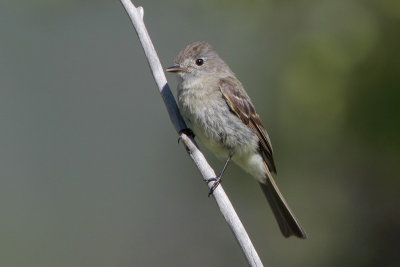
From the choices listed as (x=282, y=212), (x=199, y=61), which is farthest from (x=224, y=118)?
(x=282, y=212)

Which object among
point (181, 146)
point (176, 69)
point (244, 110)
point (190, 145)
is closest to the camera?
point (190, 145)

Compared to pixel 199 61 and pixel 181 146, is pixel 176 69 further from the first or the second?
pixel 181 146

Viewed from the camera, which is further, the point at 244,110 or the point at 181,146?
the point at 181,146

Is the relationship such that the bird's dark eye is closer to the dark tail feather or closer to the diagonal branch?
the diagonal branch

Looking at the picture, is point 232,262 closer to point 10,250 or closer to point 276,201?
point 276,201

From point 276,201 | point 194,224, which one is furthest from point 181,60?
point 194,224

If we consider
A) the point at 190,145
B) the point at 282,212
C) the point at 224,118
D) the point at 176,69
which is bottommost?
the point at 282,212

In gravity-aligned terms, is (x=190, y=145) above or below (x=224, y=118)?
below

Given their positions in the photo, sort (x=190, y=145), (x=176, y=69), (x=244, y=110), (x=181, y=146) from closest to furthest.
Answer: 1. (x=190, y=145)
2. (x=176, y=69)
3. (x=244, y=110)
4. (x=181, y=146)

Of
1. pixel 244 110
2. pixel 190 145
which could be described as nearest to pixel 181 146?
pixel 244 110

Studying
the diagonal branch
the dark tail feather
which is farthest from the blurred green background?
the diagonal branch
